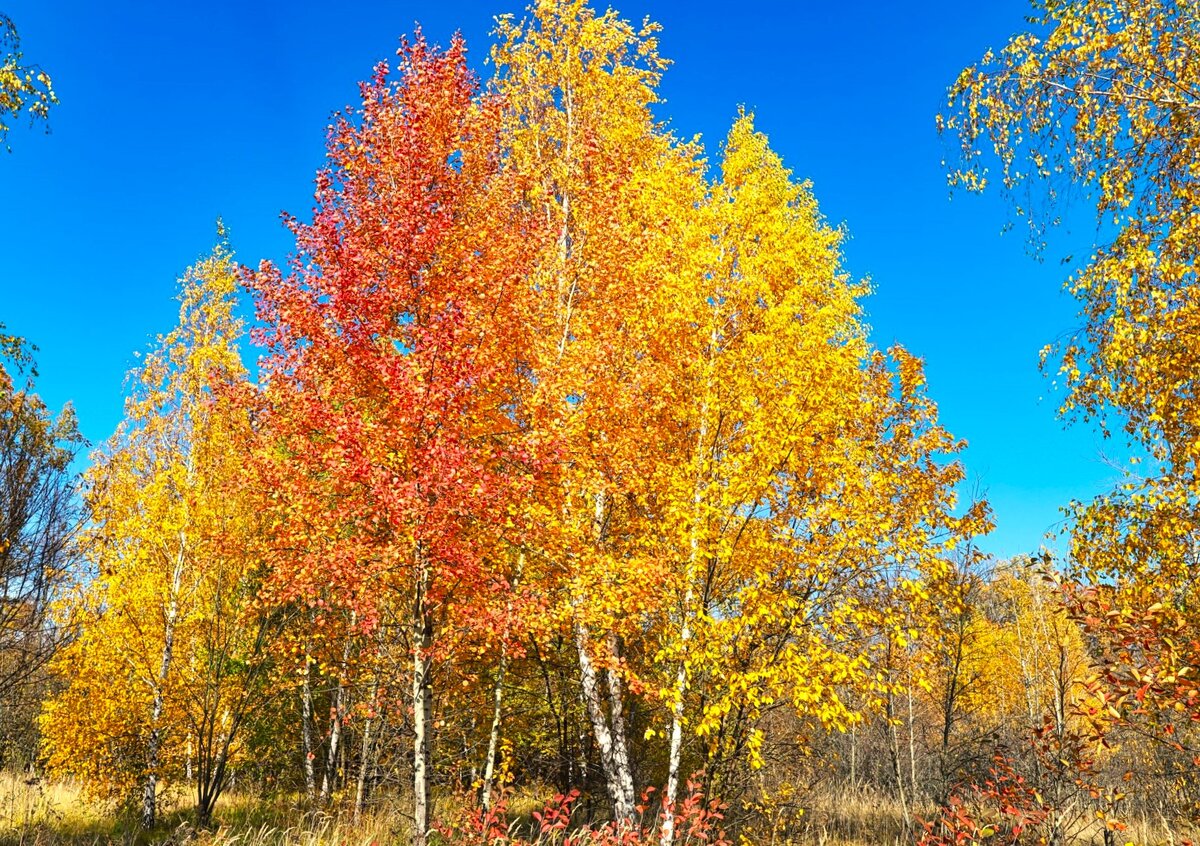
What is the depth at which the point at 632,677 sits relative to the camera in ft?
27.6

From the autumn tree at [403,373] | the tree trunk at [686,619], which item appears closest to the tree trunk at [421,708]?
the autumn tree at [403,373]

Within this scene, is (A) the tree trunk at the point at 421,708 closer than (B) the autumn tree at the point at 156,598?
Yes

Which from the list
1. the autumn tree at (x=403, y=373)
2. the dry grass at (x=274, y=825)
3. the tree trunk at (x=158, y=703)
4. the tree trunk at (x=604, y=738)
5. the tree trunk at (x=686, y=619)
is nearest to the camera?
the autumn tree at (x=403, y=373)

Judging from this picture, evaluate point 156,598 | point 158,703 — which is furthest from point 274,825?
point 156,598

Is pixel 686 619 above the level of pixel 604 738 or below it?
above

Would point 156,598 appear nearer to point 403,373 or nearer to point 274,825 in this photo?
point 274,825

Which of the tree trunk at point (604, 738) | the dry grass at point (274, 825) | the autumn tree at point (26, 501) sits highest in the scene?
the autumn tree at point (26, 501)

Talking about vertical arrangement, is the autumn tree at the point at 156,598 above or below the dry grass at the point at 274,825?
above

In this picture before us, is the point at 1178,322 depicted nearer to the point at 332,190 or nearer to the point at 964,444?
the point at 964,444

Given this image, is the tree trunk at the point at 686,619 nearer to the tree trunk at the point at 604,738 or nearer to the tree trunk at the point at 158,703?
the tree trunk at the point at 604,738

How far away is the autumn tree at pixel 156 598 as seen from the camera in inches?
520

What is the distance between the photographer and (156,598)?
14414 millimetres

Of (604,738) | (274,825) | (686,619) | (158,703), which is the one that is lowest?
(274,825)

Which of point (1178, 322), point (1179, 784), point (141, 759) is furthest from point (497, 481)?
point (141, 759)
